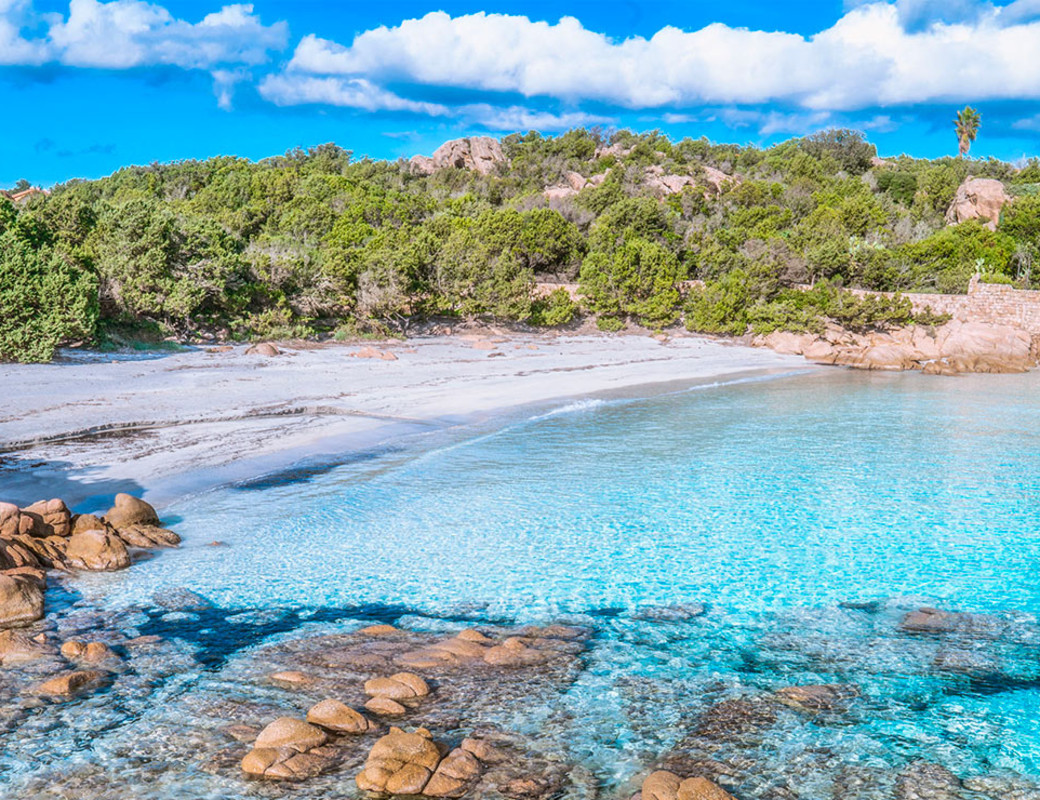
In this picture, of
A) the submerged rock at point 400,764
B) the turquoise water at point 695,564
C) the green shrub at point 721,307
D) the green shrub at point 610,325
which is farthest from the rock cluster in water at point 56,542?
the green shrub at point 721,307

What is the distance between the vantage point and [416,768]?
4.91 metres

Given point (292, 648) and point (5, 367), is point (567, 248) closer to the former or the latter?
point (5, 367)

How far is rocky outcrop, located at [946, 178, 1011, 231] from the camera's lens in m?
56.2

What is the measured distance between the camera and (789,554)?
32.9 feet

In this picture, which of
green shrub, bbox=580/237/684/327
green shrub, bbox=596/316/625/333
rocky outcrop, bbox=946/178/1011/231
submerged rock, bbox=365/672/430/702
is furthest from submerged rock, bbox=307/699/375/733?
rocky outcrop, bbox=946/178/1011/231

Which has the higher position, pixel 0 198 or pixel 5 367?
pixel 0 198

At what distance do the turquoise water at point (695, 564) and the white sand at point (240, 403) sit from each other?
1.27m

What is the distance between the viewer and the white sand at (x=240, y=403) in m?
12.0

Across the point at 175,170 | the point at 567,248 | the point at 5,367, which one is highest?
the point at 175,170

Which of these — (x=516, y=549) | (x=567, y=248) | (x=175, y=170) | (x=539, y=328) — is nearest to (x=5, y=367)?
(x=516, y=549)

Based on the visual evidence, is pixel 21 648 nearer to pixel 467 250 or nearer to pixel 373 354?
pixel 373 354

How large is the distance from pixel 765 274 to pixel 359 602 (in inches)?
1324

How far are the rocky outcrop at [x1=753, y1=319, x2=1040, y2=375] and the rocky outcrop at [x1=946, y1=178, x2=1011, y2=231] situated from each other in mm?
25849

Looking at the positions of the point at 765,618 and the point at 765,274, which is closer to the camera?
the point at 765,618
